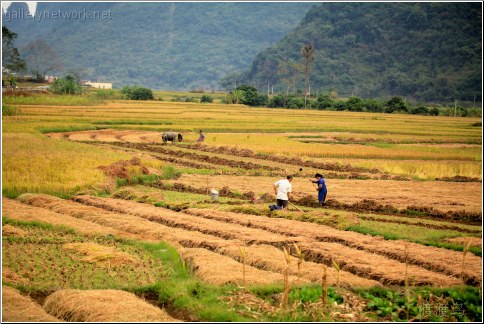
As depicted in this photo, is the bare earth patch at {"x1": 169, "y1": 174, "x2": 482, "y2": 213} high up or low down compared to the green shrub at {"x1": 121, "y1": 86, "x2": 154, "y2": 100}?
down

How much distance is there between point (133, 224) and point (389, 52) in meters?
130

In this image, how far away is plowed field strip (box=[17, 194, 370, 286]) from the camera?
51.0 feet

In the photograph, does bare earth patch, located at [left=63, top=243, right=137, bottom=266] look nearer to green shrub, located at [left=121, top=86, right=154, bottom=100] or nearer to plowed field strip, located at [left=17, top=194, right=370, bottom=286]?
plowed field strip, located at [left=17, top=194, right=370, bottom=286]

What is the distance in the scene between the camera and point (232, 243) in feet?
51.3

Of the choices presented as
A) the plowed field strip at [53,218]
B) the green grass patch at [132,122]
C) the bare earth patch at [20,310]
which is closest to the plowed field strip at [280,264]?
the plowed field strip at [53,218]

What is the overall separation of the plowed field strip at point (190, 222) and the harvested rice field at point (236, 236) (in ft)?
0.19

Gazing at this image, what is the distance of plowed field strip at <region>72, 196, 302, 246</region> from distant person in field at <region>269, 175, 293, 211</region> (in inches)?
78.2

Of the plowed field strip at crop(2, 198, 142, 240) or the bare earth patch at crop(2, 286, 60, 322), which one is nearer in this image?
the bare earth patch at crop(2, 286, 60, 322)

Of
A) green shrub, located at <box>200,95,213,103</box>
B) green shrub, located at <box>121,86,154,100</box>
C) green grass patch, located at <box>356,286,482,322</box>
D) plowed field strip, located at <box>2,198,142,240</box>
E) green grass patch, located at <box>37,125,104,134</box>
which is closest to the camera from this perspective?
green grass patch, located at <box>356,286,482,322</box>

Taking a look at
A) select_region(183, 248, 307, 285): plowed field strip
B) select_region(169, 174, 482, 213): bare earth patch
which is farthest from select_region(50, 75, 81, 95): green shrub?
select_region(183, 248, 307, 285): plowed field strip

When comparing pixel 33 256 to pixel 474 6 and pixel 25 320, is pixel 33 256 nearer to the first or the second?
pixel 25 320

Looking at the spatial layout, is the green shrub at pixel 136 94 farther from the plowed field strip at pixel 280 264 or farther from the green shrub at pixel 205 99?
the plowed field strip at pixel 280 264

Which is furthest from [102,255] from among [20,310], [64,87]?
[64,87]

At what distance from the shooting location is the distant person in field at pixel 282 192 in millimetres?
19469
